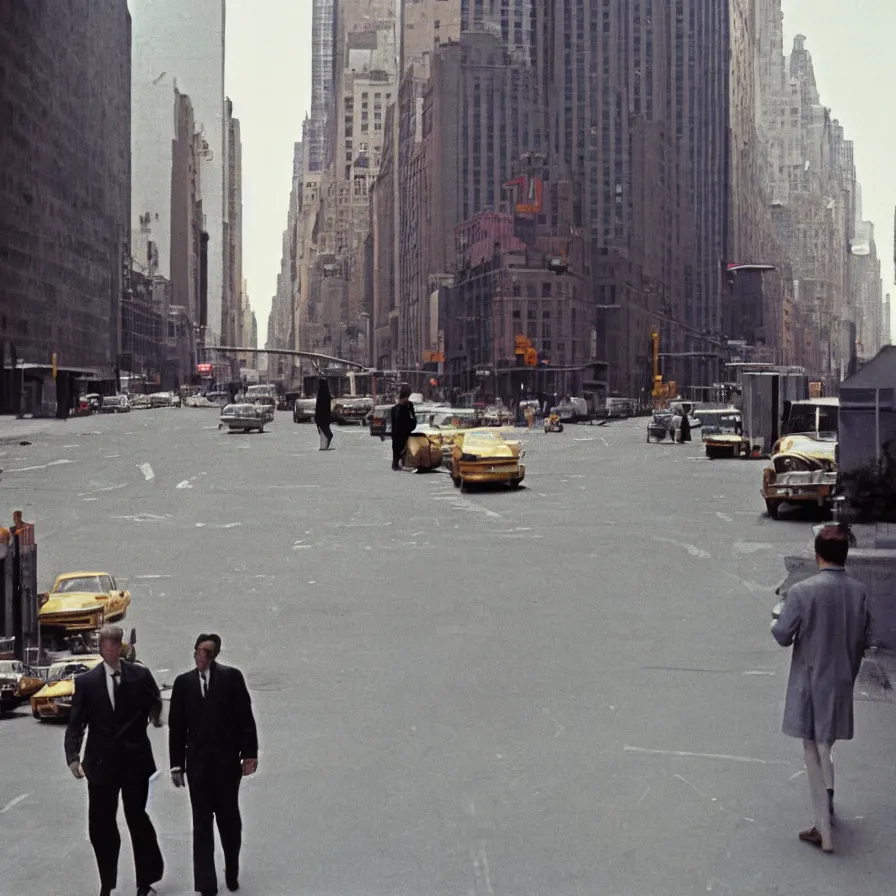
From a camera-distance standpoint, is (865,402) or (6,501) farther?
(6,501)

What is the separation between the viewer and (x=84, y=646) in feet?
50.4

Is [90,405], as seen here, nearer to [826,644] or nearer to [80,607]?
[80,607]

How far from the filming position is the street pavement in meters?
7.73

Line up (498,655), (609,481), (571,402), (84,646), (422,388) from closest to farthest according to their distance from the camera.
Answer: (498,655)
(84,646)
(609,481)
(571,402)
(422,388)

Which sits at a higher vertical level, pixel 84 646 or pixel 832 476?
pixel 832 476

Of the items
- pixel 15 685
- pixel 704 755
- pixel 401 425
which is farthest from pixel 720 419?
pixel 704 755

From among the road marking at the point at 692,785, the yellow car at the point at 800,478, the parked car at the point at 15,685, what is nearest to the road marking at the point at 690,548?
the yellow car at the point at 800,478

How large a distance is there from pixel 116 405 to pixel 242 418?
128 feet

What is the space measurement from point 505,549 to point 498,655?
7.58m

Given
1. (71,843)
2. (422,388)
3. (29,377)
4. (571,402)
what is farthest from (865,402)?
(422,388)

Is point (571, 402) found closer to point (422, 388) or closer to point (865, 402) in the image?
point (422, 388)

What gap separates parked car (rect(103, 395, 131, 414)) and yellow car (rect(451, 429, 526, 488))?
68.6m

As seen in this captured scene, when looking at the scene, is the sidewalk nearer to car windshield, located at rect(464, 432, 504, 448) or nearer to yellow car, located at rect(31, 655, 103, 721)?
car windshield, located at rect(464, 432, 504, 448)

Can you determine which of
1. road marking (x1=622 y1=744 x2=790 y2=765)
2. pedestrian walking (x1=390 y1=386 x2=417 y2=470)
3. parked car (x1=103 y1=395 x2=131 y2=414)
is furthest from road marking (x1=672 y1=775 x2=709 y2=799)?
parked car (x1=103 y1=395 x2=131 y2=414)
